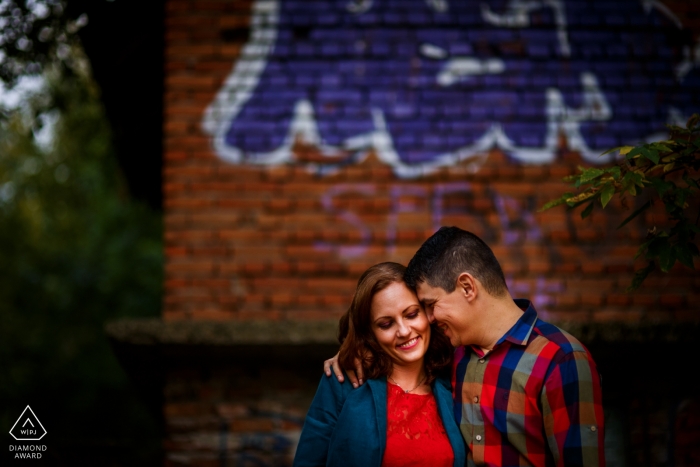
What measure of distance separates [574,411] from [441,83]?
2749 mm

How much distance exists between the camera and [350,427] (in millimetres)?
2375

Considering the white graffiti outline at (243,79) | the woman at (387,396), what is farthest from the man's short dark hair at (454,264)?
the white graffiti outline at (243,79)

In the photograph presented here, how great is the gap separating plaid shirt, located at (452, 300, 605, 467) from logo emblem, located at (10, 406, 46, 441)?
12.1ft

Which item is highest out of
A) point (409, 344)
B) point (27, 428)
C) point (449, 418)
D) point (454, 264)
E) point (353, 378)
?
point (454, 264)

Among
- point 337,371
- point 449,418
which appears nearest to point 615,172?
point 449,418

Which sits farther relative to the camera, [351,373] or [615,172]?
[351,373]

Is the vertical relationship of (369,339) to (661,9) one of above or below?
below

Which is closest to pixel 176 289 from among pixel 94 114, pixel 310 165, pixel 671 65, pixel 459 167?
pixel 310 165

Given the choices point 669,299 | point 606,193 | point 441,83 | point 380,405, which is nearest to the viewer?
point 606,193

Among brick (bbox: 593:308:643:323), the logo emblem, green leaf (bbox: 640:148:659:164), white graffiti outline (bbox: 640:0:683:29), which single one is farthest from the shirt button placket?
the logo emblem

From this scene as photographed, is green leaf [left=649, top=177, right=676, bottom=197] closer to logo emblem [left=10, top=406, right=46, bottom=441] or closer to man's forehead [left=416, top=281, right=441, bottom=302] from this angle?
man's forehead [left=416, top=281, right=441, bottom=302]

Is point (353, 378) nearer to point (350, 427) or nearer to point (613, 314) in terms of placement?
point (350, 427)

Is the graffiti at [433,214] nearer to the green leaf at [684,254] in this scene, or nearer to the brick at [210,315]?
the brick at [210,315]

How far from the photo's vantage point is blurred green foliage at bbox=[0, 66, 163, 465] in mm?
11867
